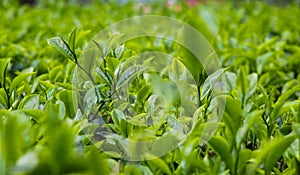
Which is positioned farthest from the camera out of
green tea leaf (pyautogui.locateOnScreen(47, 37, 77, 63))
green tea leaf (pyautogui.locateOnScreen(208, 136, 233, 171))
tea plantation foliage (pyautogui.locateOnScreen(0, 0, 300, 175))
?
green tea leaf (pyautogui.locateOnScreen(47, 37, 77, 63))

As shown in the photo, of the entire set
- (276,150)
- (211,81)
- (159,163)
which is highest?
(211,81)

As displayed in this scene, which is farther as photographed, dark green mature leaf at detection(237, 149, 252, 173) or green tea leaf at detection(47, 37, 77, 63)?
green tea leaf at detection(47, 37, 77, 63)

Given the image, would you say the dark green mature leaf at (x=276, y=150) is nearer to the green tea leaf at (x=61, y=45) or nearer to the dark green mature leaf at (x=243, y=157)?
the dark green mature leaf at (x=243, y=157)

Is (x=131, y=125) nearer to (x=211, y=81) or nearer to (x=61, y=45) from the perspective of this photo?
(x=211, y=81)

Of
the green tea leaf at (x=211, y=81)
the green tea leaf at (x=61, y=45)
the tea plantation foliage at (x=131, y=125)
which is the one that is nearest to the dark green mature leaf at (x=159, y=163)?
the tea plantation foliage at (x=131, y=125)

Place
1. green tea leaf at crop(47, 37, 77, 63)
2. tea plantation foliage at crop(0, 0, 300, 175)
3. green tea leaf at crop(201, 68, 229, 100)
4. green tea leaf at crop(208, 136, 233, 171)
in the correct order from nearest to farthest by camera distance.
Answer: tea plantation foliage at crop(0, 0, 300, 175)
green tea leaf at crop(208, 136, 233, 171)
green tea leaf at crop(201, 68, 229, 100)
green tea leaf at crop(47, 37, 77, 63)

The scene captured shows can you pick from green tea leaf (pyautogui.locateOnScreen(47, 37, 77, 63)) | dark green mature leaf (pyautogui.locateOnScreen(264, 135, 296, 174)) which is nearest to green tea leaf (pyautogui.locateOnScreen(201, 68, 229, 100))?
dark green mature leaf (pyautogui.locateOnScreen(264, 135, 296, 174))

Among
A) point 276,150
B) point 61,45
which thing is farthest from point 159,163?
point 61,45

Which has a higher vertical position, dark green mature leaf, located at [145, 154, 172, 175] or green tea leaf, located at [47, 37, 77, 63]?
green tea leaf, located at [47, 37, 77, 63]

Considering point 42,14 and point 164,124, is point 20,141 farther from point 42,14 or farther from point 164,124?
point 42,14

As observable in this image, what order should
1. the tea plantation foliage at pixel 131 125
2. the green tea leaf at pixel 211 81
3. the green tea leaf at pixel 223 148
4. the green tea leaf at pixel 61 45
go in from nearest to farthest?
the tea plantation foliage at pixel 131 125 < the green tea leaf at pixel 223 148 < the green tea leaf at pixel 211 81 < the green tea leaf at pixel 61 45

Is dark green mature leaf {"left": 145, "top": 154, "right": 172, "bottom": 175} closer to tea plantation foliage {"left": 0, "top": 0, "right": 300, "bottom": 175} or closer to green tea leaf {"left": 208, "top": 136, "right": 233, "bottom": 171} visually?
tea plantation foliage {"left": 0, "top": 0, "right": 300, "bottom": 175}

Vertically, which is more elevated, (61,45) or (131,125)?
(61,45)

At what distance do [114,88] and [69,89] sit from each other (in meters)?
0.13
